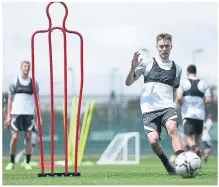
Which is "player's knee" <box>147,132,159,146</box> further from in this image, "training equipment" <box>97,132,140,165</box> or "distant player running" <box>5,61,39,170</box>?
"training equipment" <box>97,132,140,165</box>

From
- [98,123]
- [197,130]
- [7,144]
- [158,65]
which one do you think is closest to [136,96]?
[98,123]

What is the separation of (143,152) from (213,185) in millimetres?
22974

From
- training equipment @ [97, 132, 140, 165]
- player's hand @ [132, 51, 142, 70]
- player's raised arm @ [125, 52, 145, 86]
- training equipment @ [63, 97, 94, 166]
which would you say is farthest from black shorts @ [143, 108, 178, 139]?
training equipment @ [97, 132, 140, 165]

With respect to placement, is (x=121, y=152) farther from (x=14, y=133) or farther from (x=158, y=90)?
(x=158, y=90)

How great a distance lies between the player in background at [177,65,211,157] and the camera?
600 inches

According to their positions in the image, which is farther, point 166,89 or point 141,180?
point 166,89

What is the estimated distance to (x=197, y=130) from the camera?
15.6 meters

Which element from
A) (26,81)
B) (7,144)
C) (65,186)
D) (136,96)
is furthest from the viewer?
(136,96)

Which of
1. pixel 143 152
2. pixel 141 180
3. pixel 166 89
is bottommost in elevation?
pixel 143 152

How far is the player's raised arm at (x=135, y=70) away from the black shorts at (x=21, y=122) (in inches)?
194

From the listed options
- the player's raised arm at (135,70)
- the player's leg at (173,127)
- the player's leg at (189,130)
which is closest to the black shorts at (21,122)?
the player's leg at (189,130)

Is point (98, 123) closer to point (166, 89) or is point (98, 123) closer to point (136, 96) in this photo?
point (136, 96)

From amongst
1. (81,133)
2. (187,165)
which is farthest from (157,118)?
(81,133)

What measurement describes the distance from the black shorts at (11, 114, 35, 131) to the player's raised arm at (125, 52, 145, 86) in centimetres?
494
